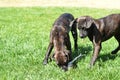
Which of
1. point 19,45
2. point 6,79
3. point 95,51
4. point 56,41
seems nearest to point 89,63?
point 95,51

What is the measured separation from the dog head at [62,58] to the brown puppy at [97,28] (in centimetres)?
57

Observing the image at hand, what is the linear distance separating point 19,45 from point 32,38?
1.15 metres

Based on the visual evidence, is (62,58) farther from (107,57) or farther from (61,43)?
(107,57)

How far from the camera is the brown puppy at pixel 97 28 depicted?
7.80 m

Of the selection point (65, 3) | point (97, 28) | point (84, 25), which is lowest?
point (65, 3)

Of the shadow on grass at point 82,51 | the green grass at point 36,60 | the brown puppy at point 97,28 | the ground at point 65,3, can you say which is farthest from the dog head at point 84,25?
the ground at point 65,3

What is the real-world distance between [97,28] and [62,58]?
4.80 feet

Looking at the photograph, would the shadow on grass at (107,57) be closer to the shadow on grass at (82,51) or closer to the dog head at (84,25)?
the shadow on grass at (82,51)

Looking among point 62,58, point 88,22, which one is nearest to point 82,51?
point 88,22

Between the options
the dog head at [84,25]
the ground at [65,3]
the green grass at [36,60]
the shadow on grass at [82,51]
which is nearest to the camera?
the green grass at [36,60]

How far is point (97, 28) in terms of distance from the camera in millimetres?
8438

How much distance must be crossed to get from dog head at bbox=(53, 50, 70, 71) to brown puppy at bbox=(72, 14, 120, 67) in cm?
57

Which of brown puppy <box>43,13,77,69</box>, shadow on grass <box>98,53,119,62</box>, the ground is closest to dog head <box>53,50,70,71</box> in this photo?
brown puppy <box>43,13,77,69</box>

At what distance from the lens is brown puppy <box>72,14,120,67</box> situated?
25.6 ft
